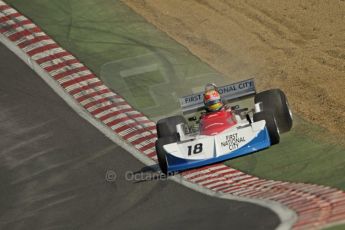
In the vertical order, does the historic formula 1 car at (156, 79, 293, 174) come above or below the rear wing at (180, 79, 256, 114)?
below

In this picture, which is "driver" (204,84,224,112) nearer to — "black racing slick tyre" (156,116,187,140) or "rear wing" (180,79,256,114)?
"rear wing" (180,79,256,114)

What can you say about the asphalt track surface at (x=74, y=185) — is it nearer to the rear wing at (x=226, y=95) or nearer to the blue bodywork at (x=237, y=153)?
the blue bodywork at (x=237, y=153)

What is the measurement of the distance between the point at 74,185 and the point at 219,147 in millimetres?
3180

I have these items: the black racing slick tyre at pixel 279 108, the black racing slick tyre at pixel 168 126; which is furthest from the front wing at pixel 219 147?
the black racing slick tyre at pixel 168 126

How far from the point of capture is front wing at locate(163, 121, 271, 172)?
15805 mm

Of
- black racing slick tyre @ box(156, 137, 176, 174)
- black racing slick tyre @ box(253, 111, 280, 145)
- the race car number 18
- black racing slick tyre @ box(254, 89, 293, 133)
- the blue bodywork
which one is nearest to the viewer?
the blue bodywork

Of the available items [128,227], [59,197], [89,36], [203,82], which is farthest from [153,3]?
[128,227]

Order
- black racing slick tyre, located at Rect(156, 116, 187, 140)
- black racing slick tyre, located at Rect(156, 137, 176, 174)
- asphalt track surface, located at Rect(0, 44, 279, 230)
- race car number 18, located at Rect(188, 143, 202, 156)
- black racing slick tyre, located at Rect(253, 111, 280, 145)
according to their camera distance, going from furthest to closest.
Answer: black racing slick tyre, located at Rect(156, 116, 187, 140)
black racing slick tyre, located at Rect(156, 137, 176, 174)
black racing slick tyre, located at Rect(253, 111, 280, 145)
race car number 18, located at Rect(188, 143, 202, 156)
asphalt track surface, located at Rect(0, 44, 279, 230)

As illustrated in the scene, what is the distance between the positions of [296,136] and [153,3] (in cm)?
813

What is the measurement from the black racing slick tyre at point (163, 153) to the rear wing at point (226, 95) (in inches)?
38.2

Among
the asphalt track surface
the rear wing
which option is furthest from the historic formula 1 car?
the asphalt track surface

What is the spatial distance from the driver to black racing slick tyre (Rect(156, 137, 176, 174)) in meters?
1.03

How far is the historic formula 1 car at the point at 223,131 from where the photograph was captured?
15.8 meters

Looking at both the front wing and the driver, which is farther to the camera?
the driver
